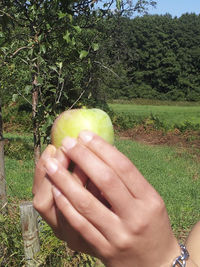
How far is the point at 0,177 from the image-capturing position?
2.64 m

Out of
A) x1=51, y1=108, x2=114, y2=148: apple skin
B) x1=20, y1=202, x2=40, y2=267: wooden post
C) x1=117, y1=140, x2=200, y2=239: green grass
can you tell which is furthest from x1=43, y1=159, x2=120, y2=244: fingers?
x1=117, y1=140, x2=200, y2=239: green grass

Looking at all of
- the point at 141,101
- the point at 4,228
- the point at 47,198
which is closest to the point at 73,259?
the point at 4,228

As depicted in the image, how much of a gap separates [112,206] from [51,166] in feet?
0.62

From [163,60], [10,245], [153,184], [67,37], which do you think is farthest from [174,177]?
[163,60]

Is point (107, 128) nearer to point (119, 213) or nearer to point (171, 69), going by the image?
point (119, 213)

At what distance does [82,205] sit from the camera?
0.80 m

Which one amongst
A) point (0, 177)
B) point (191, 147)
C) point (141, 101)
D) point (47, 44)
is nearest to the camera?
point (47, 44)

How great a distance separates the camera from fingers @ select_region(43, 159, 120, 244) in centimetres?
79

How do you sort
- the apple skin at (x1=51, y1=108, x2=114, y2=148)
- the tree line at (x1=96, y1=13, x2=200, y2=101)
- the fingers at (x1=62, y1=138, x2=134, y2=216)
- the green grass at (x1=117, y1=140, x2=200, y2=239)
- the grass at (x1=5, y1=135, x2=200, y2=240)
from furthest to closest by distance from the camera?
1. the tree line at (x1=96, y1=13, x2=200, y2=101)
2. the grass at (x1=5, y1=135, x2=200, y2=240)
3. the green grass at (x1=117, y1=140, x2=200, y2=239)
4. the apple skin at (x1=51, y1=108, x2=114, y2=148)
5. the fingers at (x1=62, y1=138, x2=134, y2=216)

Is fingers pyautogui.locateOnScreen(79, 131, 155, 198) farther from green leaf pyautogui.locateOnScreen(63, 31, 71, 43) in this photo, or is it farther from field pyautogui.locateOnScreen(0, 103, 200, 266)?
field pyautogui.locateOnScreen(0, 103, 200, 266)

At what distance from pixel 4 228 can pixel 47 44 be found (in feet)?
4.41

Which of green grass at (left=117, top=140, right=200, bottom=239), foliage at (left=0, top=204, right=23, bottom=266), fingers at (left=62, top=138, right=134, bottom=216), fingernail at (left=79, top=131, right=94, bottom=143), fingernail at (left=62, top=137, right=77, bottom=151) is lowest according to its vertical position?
green grass at (left=117, top=140, right=200, bottom=239)

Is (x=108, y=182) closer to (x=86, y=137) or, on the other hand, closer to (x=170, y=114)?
(x=86, y=137)

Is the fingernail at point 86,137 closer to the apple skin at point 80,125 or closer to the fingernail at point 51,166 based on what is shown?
the fingernail at point 51,166
